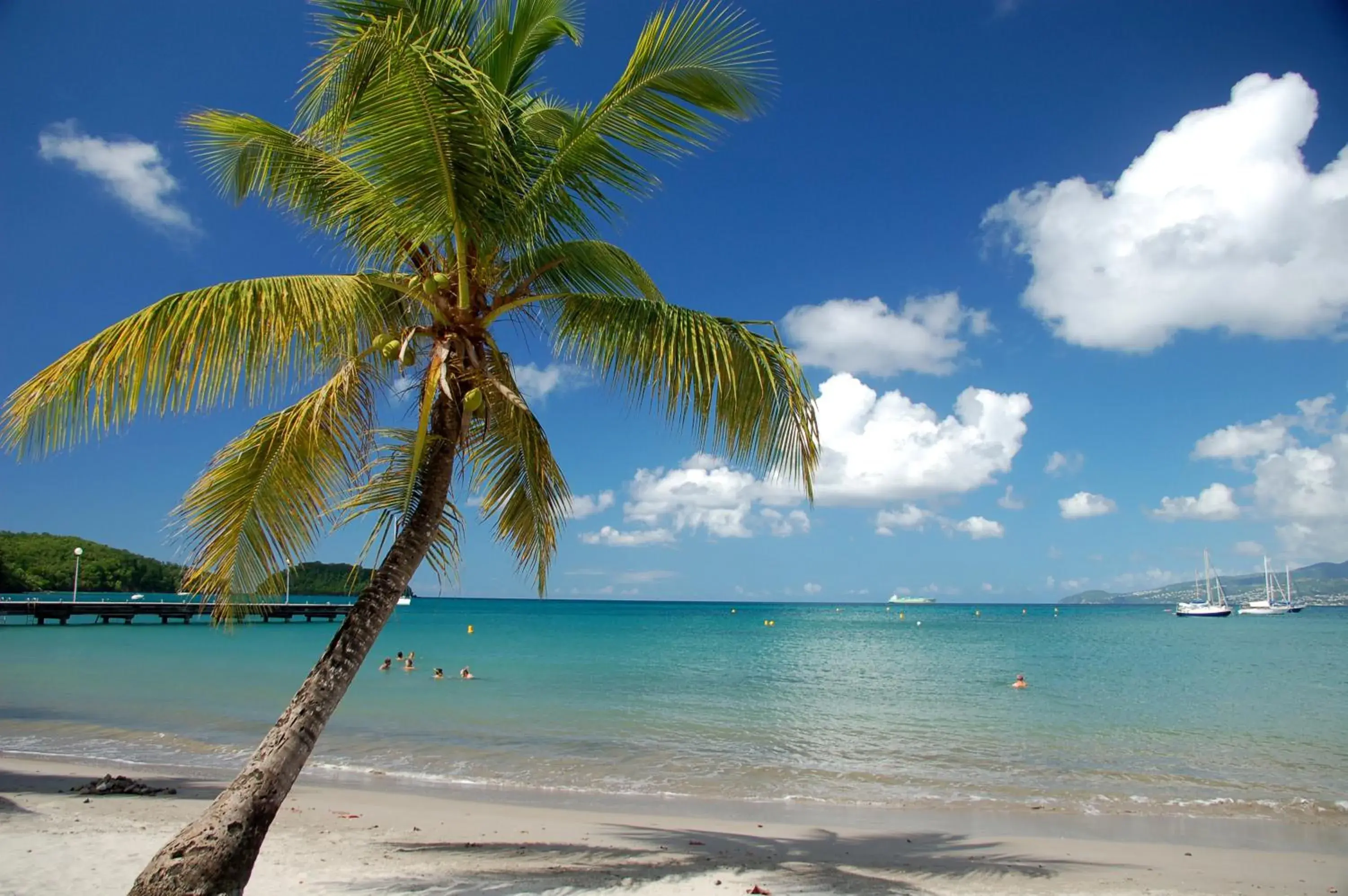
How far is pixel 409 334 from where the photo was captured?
4.92 meters

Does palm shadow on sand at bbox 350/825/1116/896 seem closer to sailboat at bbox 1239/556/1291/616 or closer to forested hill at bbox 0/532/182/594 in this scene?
forested hill at bbox 0/532/182/594

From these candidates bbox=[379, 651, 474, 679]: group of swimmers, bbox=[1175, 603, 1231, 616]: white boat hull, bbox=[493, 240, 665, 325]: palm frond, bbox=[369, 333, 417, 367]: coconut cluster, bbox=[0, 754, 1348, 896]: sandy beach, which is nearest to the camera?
bbox=[369, 333, 417, 367]: coconut cluster

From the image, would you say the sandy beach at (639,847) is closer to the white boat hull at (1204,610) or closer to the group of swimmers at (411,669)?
the group of swimmers at (411,669)

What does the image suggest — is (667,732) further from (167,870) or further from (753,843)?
(167,870)

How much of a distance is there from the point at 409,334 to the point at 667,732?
1255cm

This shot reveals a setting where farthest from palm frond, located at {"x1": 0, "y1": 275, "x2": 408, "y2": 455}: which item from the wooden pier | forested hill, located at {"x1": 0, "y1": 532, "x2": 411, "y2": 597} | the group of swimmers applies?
forested hill, located at {"x1": 0, "y1": 532, "x2": 411, "y2": 597}

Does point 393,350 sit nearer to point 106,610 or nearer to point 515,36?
point 515,36

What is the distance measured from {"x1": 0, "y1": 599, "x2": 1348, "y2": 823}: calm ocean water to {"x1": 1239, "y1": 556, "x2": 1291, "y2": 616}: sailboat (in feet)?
220

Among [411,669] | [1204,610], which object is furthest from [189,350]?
[1204,610]

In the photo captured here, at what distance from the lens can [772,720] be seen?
57.2 ft

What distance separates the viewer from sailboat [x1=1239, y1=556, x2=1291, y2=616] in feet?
307

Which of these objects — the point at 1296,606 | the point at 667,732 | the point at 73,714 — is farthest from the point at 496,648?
the point at 1296,606

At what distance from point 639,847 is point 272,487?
16.3 ft

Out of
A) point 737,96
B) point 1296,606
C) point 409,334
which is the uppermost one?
point 737,96
